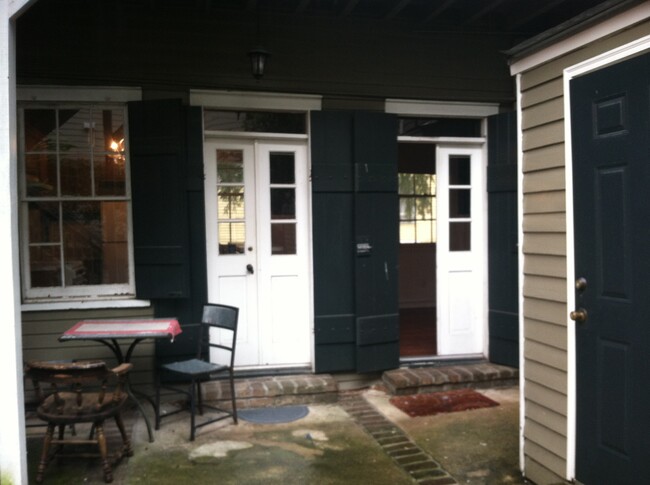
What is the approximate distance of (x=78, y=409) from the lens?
3.35 metres

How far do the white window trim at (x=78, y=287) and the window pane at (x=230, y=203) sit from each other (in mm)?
777

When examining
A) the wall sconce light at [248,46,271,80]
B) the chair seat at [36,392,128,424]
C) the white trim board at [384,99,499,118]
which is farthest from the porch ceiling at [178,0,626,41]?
the chair seat at [36,392,128,424]

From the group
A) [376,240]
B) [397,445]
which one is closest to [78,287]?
[376,240]

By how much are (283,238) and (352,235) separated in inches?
25.3

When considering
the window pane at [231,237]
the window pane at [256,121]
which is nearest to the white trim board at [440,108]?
the window pane at [256,121]

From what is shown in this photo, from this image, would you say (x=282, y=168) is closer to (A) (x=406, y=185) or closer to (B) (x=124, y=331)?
(B) (x=124, y=331)

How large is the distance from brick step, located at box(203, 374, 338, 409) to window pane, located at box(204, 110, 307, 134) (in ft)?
7.39

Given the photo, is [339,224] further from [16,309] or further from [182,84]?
[16,309]

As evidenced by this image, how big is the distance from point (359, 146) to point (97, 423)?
3.13m

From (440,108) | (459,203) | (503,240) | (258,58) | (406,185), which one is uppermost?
(258,58)

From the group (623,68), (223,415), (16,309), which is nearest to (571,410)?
(623,68)

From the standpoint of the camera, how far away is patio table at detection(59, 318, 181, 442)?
3863mm

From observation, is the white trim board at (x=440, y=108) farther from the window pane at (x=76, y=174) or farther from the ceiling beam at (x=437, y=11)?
the window pane at (x=76, y=174)

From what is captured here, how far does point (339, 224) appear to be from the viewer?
5.16m
